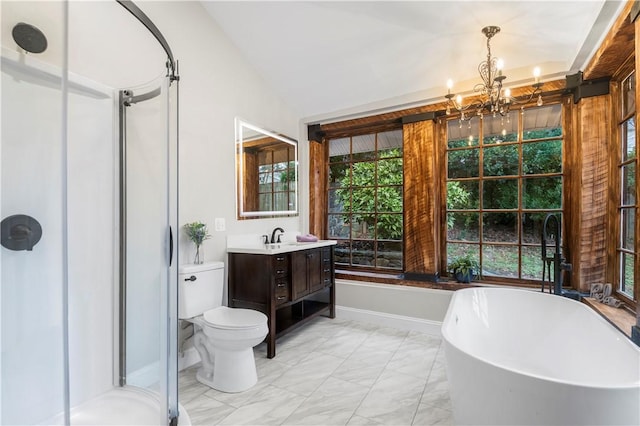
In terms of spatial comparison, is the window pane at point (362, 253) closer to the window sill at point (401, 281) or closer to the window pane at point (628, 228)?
the window sill at point (401, 281)

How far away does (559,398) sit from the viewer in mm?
1070

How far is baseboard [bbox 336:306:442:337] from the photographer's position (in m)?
3.10

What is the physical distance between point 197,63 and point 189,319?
6.69ft

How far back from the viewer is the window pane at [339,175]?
3863 millimetres

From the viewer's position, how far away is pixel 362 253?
12.3 ft

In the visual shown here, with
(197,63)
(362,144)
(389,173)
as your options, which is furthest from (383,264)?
(197,63)

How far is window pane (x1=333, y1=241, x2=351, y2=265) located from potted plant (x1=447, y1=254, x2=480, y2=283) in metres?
1.19

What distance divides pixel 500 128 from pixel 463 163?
0.45 meters

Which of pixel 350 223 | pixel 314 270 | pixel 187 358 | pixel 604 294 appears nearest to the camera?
pixel 604 294

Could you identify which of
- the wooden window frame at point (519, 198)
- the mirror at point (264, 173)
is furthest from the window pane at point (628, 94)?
the mirror at point (264, 173)

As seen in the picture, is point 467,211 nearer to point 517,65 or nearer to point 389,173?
point 389,173

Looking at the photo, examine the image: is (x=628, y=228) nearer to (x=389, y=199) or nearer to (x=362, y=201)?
(x=389, y=199)

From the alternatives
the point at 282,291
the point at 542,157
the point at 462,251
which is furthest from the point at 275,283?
the point at 542,157

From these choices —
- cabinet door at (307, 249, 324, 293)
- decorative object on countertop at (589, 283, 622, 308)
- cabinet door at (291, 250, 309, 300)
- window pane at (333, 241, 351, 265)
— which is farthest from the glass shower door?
decorative object on countertop at (589, 283, 622, 308)
